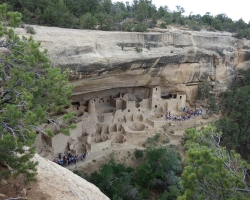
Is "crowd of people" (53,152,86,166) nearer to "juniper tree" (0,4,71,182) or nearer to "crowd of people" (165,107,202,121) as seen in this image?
"crowd of people" (165,107,202,121)

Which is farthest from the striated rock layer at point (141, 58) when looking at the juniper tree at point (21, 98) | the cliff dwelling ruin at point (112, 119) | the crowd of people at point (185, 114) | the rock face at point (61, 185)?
the rock face at point (61, 185)

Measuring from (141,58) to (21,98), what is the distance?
32.4ft

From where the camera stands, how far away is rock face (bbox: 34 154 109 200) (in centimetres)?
518

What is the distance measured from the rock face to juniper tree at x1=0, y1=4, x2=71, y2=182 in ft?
2.07

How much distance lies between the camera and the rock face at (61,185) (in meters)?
5.18

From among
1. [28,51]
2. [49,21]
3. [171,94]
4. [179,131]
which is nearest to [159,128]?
[179,131]

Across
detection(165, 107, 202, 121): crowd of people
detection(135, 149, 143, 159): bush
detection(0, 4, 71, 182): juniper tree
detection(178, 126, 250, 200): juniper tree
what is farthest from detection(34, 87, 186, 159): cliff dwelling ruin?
detection(178, 126, 250, 200): juniper tree

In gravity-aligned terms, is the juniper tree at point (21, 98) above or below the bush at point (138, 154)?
above

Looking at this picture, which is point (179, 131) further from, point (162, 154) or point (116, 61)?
point (116, 61)

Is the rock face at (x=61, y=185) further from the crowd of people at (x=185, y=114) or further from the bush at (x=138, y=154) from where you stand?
the crowd of people at (x=185, y=114)

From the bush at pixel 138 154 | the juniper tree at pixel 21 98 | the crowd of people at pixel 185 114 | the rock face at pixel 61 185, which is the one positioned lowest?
the bush at pixel 138 154

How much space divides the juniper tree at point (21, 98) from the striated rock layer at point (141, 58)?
540 cm

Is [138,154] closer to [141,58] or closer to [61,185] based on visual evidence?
[141,58]

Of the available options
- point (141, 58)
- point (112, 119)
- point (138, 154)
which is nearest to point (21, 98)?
point (141, 58)
